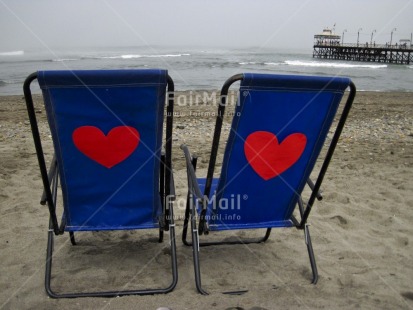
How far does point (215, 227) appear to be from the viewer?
2.45m

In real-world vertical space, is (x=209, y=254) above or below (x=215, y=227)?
below

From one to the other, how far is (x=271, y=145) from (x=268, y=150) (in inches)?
1.4

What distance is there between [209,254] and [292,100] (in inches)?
53.9

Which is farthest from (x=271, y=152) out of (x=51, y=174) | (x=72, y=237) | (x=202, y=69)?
(x=202, y=69)

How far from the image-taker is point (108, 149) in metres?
2.17

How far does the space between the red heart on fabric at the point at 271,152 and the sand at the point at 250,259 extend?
29.0 inches

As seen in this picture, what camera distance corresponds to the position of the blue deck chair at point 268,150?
200cm

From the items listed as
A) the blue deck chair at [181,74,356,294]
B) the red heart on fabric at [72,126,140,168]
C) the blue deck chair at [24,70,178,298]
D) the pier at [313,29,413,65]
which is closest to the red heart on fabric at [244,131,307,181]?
the blue deck chair at [181,74,356,294]

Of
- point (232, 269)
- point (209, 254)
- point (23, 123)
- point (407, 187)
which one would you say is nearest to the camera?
point (232, 269)

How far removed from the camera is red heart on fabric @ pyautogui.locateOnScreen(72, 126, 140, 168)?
2.10 metres

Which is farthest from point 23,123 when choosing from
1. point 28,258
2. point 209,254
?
point 209,254

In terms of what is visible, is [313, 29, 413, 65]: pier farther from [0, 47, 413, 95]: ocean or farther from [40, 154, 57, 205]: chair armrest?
[40, 154, 57, 205]: chair armrest

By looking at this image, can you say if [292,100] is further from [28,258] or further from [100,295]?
[28,258]

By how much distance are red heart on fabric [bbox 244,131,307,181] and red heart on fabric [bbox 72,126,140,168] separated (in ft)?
2.09
